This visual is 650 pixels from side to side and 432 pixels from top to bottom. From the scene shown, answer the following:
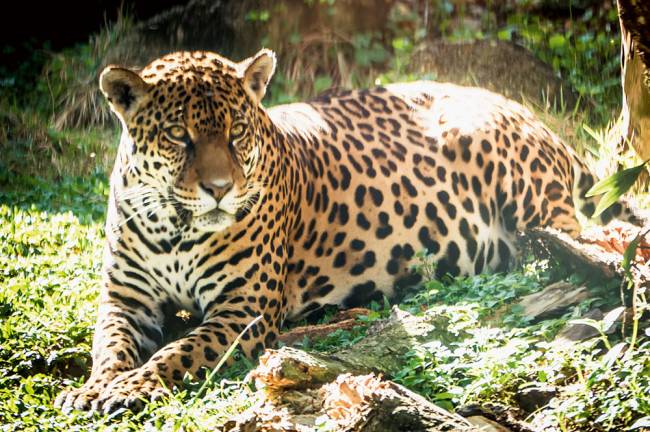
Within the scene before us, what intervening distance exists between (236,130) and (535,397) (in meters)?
3.02

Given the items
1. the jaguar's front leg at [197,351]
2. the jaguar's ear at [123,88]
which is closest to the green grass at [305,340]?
the jaguar's front leg at [197,351]

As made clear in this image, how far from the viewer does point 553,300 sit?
6555 millimetres

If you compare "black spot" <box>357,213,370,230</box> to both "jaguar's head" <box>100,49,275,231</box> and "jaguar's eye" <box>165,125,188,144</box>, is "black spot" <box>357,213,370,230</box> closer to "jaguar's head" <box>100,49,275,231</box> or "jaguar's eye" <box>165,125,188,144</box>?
"jaguar's head" <box>100,49,275,231</box>

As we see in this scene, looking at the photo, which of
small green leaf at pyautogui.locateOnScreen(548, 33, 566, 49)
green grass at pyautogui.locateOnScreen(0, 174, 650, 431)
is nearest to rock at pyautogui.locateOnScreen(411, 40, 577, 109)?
small green leaf at pyautogui.locateOnScreen(548, 33, 566, 49)

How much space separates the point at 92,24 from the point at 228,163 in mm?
10100

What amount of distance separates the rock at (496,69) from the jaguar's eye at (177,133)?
6894 millimetres

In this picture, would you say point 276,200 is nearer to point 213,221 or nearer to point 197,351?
point 213,221

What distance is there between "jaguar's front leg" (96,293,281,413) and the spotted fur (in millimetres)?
13

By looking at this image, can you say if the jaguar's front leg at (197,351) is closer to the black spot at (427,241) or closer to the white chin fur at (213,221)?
the white chin fur at (213,221)

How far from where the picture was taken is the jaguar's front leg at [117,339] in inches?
256

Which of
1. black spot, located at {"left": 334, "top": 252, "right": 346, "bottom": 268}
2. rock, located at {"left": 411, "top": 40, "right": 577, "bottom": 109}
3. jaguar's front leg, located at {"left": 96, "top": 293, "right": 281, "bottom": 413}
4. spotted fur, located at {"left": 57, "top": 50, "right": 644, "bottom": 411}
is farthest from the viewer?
rock, located at {"left": 411, "top": 40, "right": 577, "bottom": 109}

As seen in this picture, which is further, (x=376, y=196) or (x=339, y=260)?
(x=376, y=196)

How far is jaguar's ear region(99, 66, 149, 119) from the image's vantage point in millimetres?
7320

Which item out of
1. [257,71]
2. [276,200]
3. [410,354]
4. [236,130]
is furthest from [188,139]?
[410,354]
